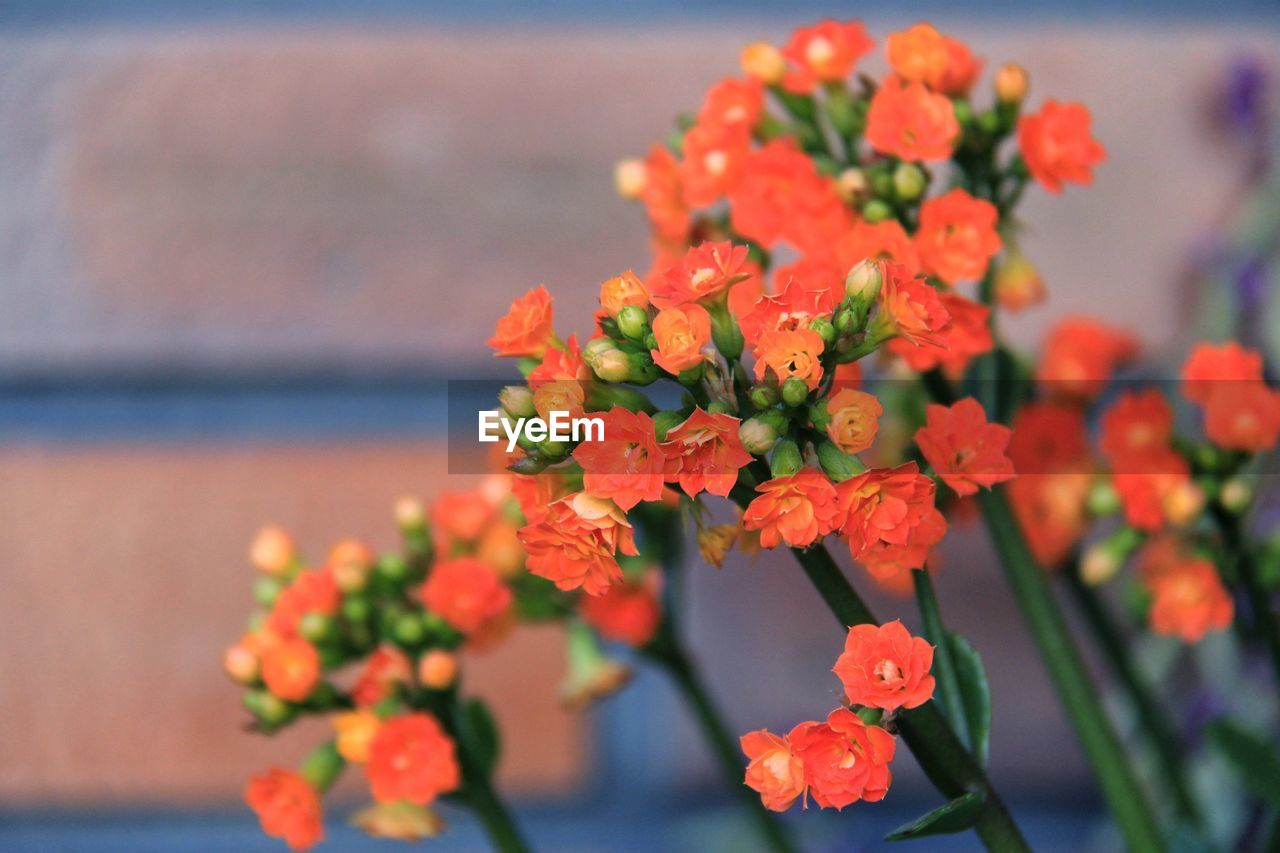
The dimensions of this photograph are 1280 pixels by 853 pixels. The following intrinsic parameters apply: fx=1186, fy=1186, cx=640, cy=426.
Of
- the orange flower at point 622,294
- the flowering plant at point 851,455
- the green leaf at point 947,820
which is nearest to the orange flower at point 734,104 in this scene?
the flowering plant at point 851,455

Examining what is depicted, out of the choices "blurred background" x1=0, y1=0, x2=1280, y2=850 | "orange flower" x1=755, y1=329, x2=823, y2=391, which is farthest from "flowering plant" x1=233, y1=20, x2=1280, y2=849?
"blurred background" x1=0, y1=0, x2=1280, y2=850

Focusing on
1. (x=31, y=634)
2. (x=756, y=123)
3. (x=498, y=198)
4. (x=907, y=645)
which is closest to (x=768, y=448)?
(x=907, y=645)

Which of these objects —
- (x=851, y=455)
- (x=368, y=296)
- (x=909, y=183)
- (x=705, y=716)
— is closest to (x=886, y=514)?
(x=851, y=455)

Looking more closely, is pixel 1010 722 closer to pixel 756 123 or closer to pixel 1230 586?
pixel 1230 586

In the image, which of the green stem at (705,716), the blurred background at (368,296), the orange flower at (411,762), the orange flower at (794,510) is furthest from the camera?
the blurred background at (368,296)

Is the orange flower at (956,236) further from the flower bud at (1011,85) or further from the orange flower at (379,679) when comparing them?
the orange flower at (379,679)

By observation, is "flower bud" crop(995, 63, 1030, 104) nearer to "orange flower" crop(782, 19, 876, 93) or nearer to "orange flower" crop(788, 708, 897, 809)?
"orange flower" crop(782, 19, 876, 93)

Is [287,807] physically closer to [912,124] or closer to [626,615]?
[626,615]
